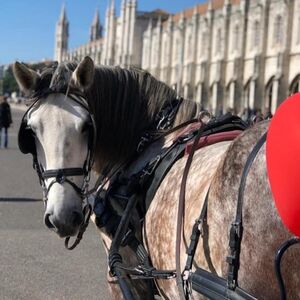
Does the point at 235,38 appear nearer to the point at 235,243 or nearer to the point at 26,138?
the point at 26,138

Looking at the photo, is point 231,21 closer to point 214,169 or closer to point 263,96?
point 263,96

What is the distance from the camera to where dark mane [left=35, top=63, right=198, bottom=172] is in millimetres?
2883

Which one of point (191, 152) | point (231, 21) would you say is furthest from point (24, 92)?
point (231, 21)

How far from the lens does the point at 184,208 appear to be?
2.24m

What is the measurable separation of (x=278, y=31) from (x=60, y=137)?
43530 mm

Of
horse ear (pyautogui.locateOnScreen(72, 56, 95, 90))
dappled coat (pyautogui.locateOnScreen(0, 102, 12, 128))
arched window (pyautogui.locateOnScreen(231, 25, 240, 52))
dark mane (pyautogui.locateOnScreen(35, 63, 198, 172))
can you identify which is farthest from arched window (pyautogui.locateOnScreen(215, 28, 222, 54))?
horse ear (pyautogui.locateOnScreen(72, 56, 95, 90))

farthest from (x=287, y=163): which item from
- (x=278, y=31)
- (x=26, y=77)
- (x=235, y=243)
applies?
(x=278, y=31)

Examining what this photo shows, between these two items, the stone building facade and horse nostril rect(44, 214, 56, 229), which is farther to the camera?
the stone building facade

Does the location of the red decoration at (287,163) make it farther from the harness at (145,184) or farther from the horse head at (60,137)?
the horse head at (60,137)

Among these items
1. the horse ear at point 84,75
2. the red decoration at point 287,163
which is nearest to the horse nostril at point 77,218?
the horse ear at point 84,75

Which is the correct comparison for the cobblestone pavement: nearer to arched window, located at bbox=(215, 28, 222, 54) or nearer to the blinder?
the blinder

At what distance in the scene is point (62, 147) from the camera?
7.89 ft

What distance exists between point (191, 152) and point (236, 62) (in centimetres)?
4664

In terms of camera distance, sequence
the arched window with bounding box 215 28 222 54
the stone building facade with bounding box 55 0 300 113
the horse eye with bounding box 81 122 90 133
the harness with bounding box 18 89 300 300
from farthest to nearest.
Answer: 1. the arched window with bounding box 215 28 222 54
2. the stone building facade with bounding box 55 0 300 113
3. the horse eye with bounding box 81 122 90 133
4. the harness with bounding box 18 89 300 300
